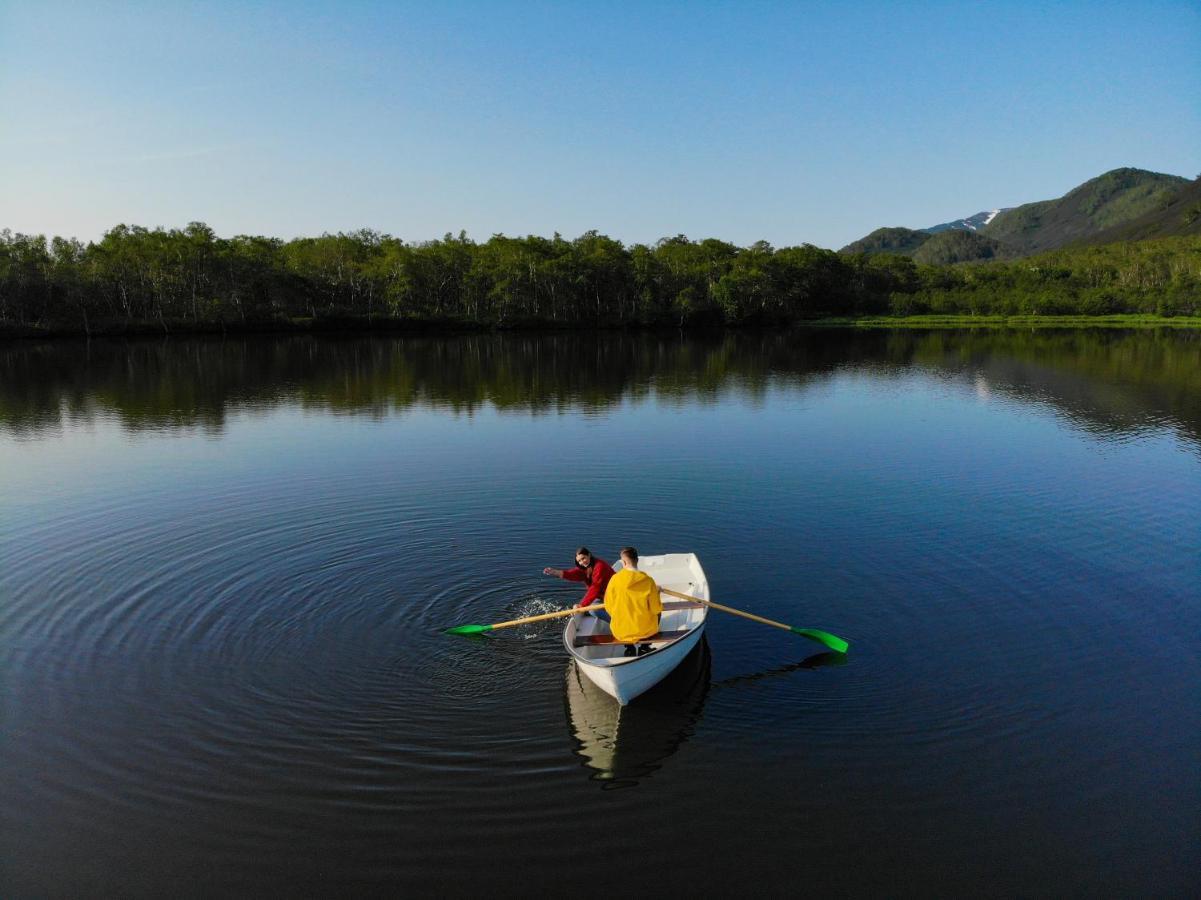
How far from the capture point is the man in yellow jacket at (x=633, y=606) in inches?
472

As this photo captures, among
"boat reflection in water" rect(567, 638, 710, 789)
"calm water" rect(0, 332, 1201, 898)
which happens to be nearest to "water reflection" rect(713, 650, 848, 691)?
"calm water" rect(0, 332, 1201, 898)

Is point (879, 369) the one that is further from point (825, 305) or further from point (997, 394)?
point (825, 305)

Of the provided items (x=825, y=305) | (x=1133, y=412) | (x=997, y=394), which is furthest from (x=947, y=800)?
(x=825, y=305)

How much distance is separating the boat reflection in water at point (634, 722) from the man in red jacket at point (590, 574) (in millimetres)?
1190

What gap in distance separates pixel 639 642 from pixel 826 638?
316 cm

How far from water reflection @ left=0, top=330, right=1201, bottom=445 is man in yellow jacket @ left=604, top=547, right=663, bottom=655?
1013 inches

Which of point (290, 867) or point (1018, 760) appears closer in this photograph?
point (290, 867)

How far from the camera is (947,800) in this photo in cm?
943

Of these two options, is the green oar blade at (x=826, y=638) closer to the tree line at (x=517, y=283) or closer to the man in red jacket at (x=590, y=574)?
the man in red jacket at (x=590, y=574)

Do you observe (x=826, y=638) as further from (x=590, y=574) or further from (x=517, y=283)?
(x=517, y=283)

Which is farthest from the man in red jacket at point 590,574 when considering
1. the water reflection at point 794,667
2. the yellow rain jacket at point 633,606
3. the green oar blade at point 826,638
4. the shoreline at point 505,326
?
the shoreline at point 505,326

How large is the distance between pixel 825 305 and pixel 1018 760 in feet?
448

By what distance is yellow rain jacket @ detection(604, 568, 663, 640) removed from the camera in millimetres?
12000

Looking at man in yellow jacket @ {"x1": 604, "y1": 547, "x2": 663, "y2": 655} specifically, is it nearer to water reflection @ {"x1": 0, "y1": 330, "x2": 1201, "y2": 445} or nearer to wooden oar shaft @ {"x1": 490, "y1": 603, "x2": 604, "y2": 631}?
wooden oar shaft @ {"x1": 490, "y1": 603, "x2": 604, "y2": 631}
